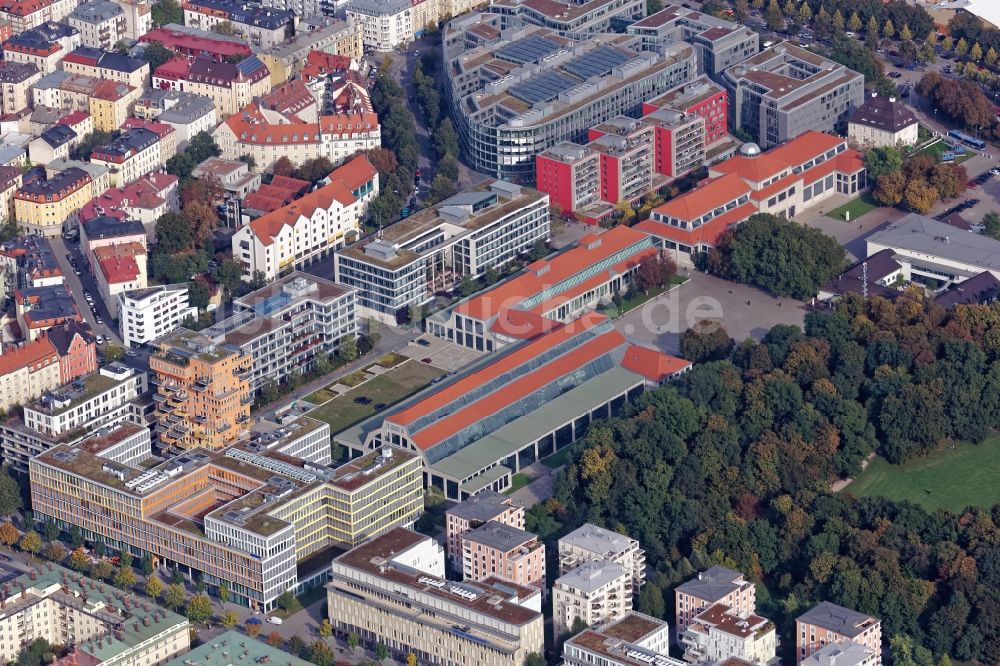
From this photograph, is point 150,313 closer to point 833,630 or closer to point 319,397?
point 319,397

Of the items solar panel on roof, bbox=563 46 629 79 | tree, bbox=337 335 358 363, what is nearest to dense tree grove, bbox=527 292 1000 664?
tree, bbox=337 335 358 363

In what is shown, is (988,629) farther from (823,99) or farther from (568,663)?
(823,99)

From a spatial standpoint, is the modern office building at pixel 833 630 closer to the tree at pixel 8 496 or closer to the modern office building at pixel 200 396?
the modern office building at pixel 200 396

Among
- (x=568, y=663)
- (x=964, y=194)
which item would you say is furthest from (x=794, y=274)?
(x=568, y=663)

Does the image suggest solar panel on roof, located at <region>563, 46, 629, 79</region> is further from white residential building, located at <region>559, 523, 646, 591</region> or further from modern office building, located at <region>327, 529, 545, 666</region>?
modern office building, located at <region>327, 529, 545, 666</region>

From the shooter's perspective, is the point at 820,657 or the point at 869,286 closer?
the point at 820,657

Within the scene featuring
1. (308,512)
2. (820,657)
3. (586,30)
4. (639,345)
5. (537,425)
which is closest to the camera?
(820,657)
